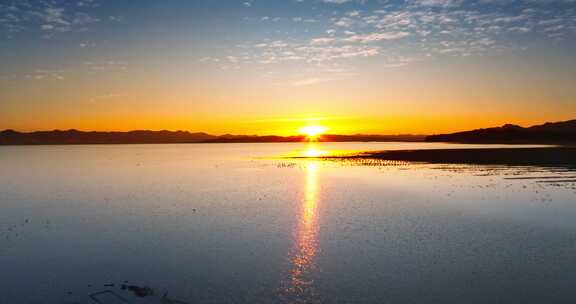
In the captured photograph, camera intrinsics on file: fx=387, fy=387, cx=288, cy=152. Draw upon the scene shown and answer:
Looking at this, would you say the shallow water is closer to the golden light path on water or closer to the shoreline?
the golden light path on water

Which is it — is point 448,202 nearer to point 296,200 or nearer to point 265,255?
point 296,200

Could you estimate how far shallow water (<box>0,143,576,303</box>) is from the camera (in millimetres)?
A: 13031

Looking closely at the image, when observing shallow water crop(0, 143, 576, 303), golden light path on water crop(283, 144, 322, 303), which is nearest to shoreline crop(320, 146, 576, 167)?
shallow water crop(0, 143, 576, 303)

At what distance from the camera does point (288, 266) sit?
15688mm

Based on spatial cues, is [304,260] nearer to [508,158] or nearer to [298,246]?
[298,246]

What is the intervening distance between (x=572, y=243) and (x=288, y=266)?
13.7 meters

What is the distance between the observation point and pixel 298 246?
18953 mm

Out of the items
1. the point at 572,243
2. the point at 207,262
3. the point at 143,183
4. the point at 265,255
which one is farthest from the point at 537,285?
the point at 143,183

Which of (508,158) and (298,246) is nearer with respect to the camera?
(298,246)

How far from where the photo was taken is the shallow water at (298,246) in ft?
42.8

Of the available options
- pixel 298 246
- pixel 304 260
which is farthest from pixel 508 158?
pixel 304 260

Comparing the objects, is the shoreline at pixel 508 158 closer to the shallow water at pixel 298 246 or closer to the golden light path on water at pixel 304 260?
the shallow water at pixel 298 246

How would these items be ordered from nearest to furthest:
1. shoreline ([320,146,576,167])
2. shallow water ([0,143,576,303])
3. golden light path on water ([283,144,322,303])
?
1. golden light path on water ([283,144,322,303])
2. shallow water ([0,143,576,303])
3. shoreline ([320,146,576,167])

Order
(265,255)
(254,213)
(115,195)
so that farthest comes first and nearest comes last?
(115,195)
(254,213)
(265,255)
